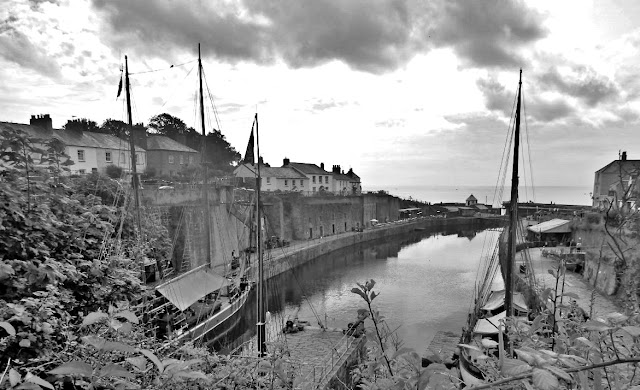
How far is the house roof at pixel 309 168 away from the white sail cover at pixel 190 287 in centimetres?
3892

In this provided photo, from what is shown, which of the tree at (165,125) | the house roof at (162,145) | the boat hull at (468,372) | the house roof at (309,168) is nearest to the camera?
the boat hull at (468,372)

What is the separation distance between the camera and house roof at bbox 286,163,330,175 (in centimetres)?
5509

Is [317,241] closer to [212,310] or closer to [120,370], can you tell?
[212,310]

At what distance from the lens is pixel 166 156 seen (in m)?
34.8

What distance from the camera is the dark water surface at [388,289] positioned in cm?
1869

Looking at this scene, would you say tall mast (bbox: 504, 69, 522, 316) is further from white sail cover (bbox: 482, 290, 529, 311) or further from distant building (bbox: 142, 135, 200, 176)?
distant building (bbox: 142, 135, 200, 176)

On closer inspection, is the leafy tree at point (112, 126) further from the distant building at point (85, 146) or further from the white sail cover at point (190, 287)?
the white sail cover at point (190, 287)

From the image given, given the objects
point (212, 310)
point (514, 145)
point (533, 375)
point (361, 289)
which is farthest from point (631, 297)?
point (212, 310)

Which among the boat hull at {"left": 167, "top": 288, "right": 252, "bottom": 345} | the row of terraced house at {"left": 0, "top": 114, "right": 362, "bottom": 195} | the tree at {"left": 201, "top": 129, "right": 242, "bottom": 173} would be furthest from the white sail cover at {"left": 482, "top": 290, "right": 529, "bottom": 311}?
the tree at {"left": 201, "top": 129, "right": 242, "bottom": 173}

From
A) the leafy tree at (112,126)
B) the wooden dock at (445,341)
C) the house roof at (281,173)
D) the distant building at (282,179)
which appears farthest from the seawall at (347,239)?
the leafy tree at (112,126)

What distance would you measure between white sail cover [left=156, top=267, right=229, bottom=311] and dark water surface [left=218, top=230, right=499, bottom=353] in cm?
262

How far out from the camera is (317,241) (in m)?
37.3

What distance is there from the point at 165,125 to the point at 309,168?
2311 cm

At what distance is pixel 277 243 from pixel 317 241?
559 cm
